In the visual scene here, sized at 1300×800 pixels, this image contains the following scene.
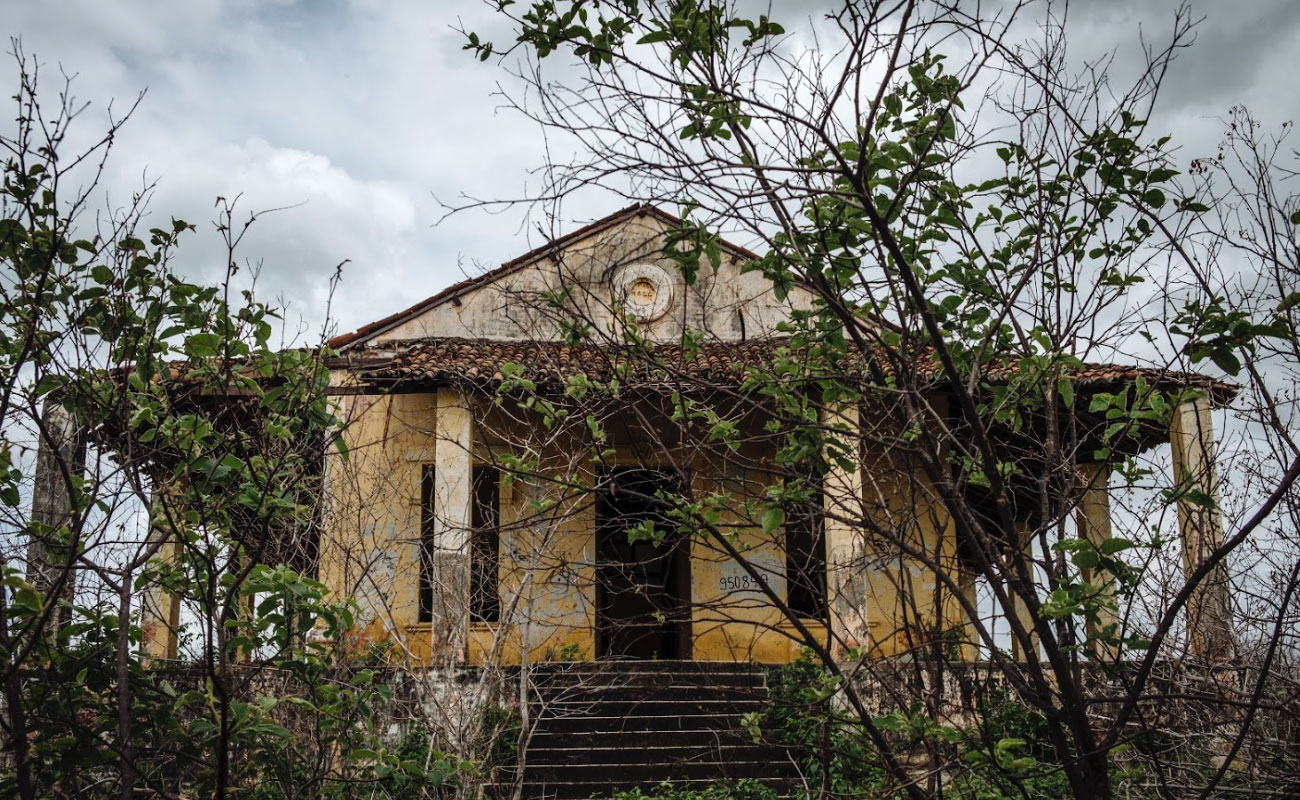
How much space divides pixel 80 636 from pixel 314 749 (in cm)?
413

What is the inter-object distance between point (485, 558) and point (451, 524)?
1.46 feet

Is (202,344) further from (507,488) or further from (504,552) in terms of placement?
(504,552)

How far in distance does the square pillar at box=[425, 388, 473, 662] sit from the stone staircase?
2.83ft

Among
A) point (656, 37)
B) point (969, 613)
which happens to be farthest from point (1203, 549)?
point (656, 37)

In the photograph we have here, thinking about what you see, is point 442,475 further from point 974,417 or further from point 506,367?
point 974,417

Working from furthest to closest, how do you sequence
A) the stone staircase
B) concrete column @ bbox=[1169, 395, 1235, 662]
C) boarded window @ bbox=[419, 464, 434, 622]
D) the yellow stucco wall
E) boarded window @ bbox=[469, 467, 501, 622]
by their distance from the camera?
boarded window @ bbox=[419, 464, 434, 622], the yellow stucco wall, boarded window @ bbox=[469, 467, 501, 622], the stone staircase, concrete column @ bbox=[1169, 395, 1235, 662]

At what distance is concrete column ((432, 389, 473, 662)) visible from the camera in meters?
9.98

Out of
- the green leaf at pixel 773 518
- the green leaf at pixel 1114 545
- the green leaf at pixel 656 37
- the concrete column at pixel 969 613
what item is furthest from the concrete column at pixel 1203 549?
the green leaf at pixel 656 37

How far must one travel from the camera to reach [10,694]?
313 centimetres

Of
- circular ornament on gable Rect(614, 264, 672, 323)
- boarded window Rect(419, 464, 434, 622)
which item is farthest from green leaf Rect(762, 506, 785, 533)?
circular ornament on gable Rect(614, 264, 672, 323)

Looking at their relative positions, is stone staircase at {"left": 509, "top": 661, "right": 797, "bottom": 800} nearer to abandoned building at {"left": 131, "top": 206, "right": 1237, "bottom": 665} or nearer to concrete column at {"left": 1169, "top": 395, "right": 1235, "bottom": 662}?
abandoned building at {"left": 131, "top": 206, "right": 1237, "bottom": 665}

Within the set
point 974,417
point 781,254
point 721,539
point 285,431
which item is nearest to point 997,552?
point 974,417

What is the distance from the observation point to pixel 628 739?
32.9 feet

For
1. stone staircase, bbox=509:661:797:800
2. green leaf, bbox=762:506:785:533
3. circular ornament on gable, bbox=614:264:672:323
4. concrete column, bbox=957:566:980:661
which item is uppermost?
circular ornament on gable, bbox=614:264:672:323
